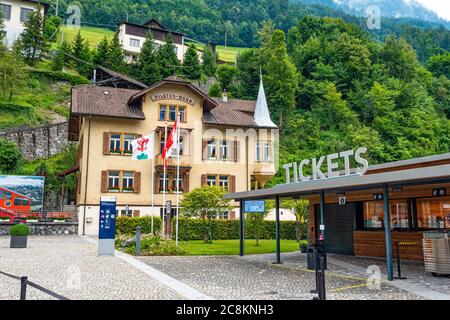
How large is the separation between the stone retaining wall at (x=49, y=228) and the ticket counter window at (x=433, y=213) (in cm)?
2367

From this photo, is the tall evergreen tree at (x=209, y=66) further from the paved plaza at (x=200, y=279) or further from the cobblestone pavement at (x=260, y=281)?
the cobblestone pavement at (x=260, y=281)

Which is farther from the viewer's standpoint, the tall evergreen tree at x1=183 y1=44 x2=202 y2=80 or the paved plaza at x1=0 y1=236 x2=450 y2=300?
the tall evergreen tree at x1=183 y1=44 x2=202 y2=80

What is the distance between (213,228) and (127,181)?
27.9 ft

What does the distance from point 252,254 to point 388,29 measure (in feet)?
393

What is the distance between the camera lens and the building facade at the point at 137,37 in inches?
2963

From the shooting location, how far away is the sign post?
17219 mm

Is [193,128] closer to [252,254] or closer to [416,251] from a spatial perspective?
[252,254]

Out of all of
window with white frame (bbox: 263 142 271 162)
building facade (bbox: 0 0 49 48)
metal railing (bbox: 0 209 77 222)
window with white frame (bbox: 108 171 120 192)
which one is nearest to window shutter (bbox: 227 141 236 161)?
window with white frame (bbox: 263 142 271 162)

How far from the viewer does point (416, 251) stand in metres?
15.0

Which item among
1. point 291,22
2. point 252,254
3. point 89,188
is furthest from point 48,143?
point 291,22

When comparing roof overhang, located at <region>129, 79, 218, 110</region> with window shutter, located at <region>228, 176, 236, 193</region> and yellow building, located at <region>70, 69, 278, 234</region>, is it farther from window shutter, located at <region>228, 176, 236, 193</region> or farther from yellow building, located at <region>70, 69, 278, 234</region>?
window shutter, located at <region>228, 176, 236, 193</region>

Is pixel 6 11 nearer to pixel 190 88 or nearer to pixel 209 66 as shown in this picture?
pixel 209 66

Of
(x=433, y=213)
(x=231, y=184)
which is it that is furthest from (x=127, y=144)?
(x=433, y=213)

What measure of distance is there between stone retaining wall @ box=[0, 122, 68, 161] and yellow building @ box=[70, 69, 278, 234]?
5898 mm
